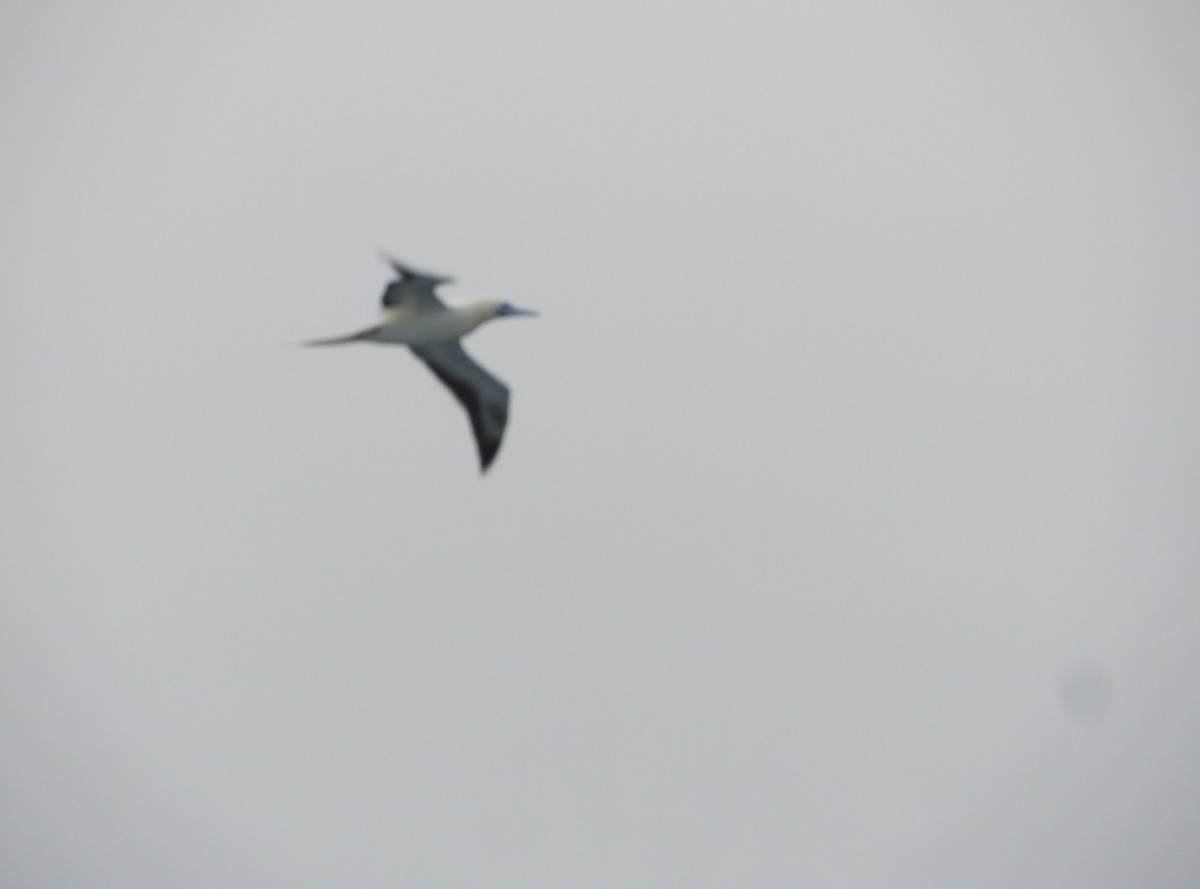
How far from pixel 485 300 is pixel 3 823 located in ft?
474

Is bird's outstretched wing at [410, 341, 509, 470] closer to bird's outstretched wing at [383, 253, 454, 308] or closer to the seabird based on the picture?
the seabird

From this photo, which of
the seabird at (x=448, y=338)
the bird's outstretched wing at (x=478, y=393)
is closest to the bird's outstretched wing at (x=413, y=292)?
the seabird at (x=448, y=338)

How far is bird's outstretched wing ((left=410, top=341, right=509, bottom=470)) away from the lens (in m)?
17.6

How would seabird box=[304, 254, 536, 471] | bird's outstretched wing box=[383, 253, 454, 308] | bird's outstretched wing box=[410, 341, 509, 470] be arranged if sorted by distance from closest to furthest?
bird's outstretched wing box=[383, 253, 454, 308], seabird box=[304, 254, 536, 471], bird's outstretched wing box=[410, 341, 509, 470]

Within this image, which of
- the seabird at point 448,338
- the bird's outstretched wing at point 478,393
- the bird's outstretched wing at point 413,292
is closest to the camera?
the bird's outstretched wing at point 413,292

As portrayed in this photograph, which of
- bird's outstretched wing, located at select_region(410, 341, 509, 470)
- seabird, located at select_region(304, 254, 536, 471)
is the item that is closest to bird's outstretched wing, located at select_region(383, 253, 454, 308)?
seabird, located at select_region(304, 254, 536, 471)

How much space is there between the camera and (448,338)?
16953 millimetres

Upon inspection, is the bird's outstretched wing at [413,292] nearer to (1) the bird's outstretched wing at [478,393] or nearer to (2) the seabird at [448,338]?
(2) the seabird at [448,338]

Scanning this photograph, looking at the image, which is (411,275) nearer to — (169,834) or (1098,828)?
(1098,828)

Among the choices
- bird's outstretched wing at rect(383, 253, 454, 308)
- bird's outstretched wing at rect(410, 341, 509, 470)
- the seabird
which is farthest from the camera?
bird's outstretched wing at rect(410, 341, 509, 470)

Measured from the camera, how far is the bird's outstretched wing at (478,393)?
1756 centimetres

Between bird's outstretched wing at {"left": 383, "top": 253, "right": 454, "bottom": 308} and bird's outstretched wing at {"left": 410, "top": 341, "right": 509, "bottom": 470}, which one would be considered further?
bird's outstretched wing at {"left": 410, "top": 341, "right": 509, "bottom": 470}

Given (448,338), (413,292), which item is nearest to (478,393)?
(448,338)

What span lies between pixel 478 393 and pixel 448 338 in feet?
3.54
